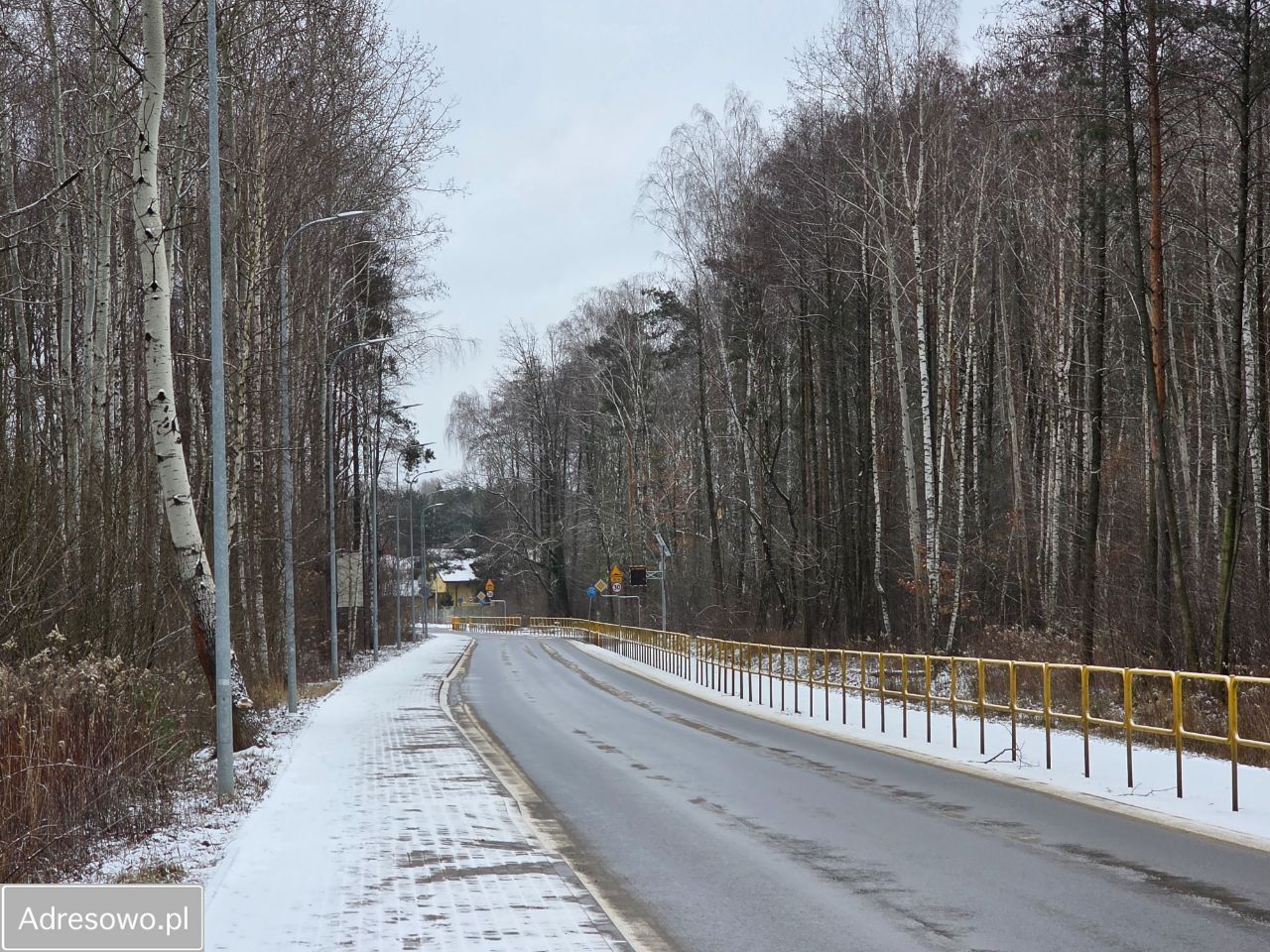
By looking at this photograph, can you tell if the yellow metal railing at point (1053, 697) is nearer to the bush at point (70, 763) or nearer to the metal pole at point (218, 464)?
the metal pole at point (218, 464)

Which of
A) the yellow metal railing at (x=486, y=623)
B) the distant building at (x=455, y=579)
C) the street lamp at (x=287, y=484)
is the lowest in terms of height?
the yellow metal railing at (x=486, y=623)

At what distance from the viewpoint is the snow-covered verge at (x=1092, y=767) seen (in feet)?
39.8

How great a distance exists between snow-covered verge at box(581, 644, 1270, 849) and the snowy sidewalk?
5.84 m

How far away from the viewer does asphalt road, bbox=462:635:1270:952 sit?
7.98 metres

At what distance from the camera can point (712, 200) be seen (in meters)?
46.0

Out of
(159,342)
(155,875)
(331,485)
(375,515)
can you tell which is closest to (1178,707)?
(155,875)

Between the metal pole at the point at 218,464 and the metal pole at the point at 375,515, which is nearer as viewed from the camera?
the metal pole at the point at 218,464

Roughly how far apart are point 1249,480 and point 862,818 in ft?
60.7

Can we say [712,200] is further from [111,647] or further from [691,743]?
[111,647]

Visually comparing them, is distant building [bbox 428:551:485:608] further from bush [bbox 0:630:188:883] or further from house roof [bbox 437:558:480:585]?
bush [bbox 0:630:188:883]

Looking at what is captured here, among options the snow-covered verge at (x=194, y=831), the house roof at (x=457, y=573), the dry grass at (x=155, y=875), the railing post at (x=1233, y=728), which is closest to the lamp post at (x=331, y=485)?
the snow-covered verge at (x=194, y=831)

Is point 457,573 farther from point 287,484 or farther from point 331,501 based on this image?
point 287,484

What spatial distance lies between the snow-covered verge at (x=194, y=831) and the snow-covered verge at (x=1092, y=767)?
816 centimetres

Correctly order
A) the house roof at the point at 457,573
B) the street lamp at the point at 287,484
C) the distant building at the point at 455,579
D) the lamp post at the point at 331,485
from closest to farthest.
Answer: the street lamp at the point at 287,484
the lamp post at the point at 331,485
the distant building at the point at 455,579
the house roof at the point at 457,573
